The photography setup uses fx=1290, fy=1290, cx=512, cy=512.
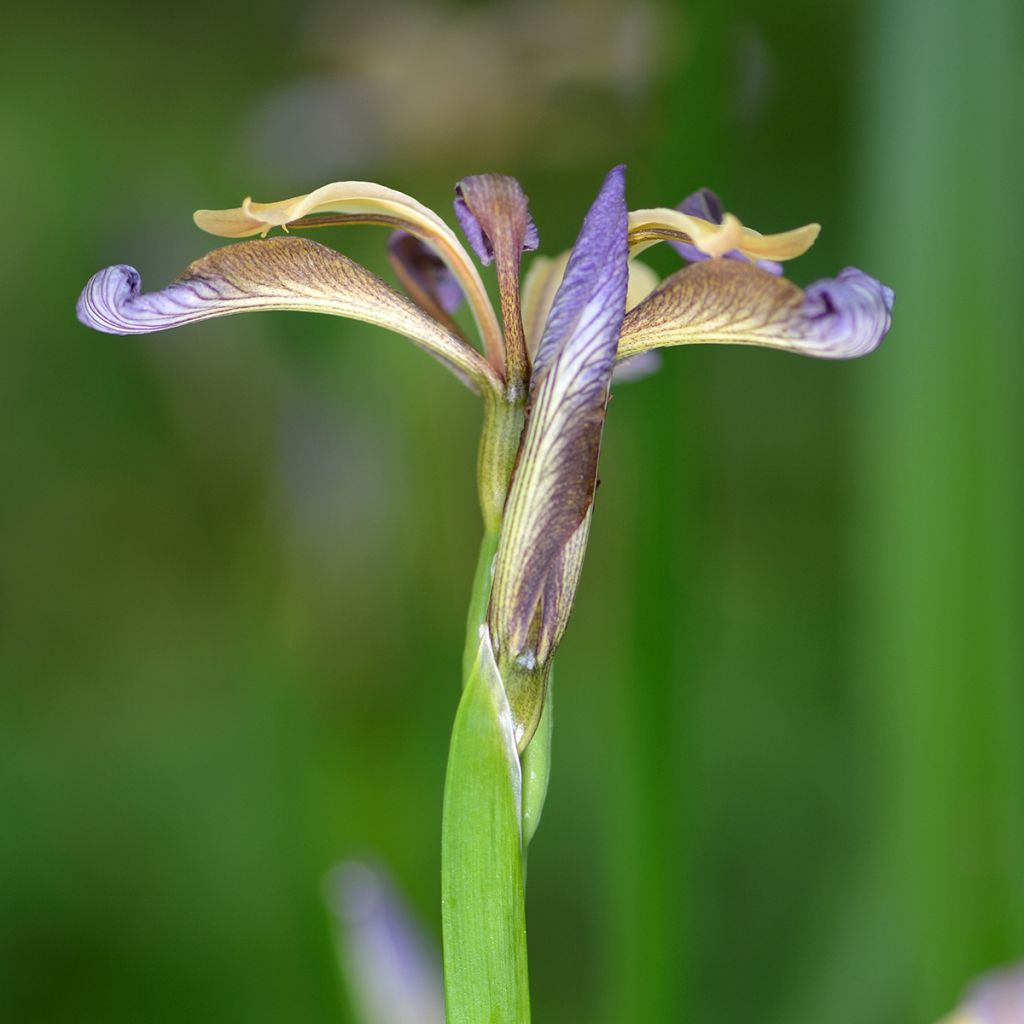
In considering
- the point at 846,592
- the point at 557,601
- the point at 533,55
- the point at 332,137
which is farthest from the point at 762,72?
the point at 557,601

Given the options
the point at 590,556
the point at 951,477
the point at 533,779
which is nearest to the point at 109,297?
the point at 533,779

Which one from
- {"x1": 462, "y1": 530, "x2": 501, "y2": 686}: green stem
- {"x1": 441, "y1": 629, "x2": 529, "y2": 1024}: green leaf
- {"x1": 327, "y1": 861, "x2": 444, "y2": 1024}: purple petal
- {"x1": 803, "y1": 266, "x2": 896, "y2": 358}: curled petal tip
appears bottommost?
{"x1": 327, "y1": 861, "x2": 444, "y2": 1024}: purple petal

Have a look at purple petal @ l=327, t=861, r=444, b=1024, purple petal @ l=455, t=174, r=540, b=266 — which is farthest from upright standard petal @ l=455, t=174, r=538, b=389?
purple petal @ l=327, t=861, r=444, b=1024

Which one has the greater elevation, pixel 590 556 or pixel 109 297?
pixel 109 297

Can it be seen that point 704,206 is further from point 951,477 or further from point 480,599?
point 951,477

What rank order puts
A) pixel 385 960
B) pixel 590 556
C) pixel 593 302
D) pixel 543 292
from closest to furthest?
pixel 593 302, pixel 543 292, pixel 385 960, pixel 590 556

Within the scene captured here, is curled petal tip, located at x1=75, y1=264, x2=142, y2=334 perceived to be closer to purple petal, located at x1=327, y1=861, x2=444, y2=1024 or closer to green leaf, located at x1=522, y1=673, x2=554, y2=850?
green leaf, located at x1=522, y1=673, x2=554, y2=850
